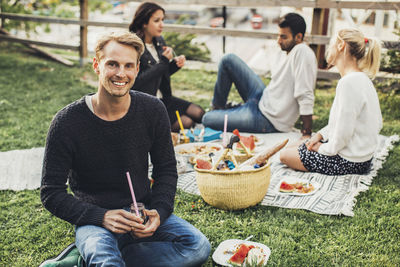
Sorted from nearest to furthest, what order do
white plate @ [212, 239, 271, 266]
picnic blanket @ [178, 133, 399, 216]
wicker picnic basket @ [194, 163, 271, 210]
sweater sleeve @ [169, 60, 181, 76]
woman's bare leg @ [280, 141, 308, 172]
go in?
white plate @ [212, 239, 271, 266], wicker picnic basket @ [194, 163, 271, 210], picnic blanket @ [178, 133, 399, 216], woman's bare leg @ [280, 141, 308, 172], sweater sleeve @ [169, 60, 181, 76]

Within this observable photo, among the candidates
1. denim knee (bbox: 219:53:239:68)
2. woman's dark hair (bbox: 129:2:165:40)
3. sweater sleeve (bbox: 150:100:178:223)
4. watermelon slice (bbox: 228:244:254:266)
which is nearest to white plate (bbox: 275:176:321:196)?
watermelon slice (bbox: 228:244:254:266)

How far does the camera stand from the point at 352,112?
368 cm

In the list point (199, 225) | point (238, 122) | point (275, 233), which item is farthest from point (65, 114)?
point (238, 122)

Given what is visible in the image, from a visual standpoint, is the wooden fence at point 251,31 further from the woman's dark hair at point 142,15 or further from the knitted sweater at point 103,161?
the knitted sweater at point 103,161

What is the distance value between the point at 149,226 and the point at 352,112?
81.5 inches

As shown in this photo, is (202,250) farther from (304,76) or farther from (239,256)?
(304,76)

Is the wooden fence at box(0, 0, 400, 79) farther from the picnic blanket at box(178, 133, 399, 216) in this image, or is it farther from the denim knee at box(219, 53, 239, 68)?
the picnic blanket at box(178, 133, 399, 216)

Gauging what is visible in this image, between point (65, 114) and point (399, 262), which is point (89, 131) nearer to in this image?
point (65, 114)

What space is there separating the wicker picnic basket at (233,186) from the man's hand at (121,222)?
1156 millimetres

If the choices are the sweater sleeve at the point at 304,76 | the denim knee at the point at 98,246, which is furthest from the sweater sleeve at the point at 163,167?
the sweater sleeve at the point at 304,76

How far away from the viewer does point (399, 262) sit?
2801 millimetres

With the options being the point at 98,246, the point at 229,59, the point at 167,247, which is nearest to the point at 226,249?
the point at 167,247

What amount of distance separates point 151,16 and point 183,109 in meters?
1.25

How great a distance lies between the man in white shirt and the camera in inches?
189
